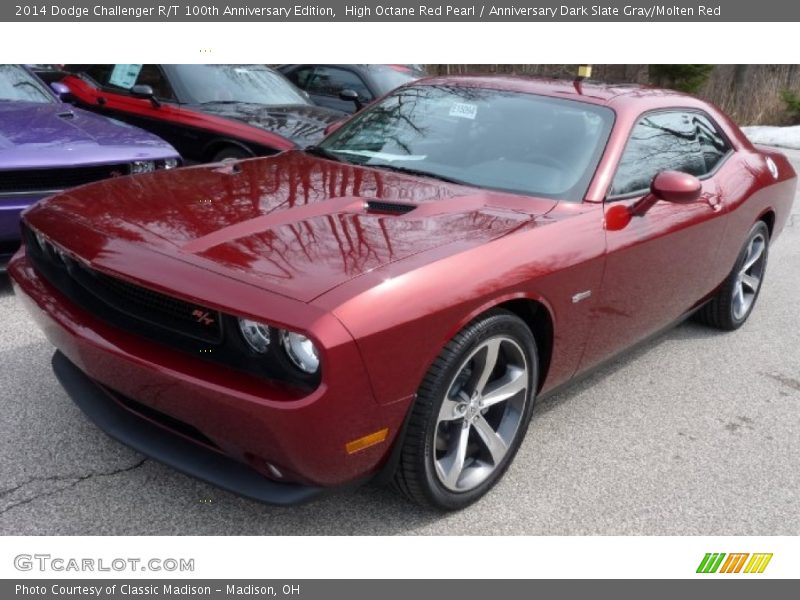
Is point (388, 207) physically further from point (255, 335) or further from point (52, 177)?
point (52, 177)

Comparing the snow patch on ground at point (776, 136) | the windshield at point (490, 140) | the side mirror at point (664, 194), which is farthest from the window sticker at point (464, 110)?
the snow patch on ground at point (776, 136)

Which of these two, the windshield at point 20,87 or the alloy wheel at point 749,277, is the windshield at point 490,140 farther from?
the windshield at point 20,87

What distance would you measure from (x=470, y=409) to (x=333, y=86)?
24.5ft

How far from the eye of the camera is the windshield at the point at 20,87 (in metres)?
5.70

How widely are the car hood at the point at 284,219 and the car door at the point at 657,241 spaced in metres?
0.47

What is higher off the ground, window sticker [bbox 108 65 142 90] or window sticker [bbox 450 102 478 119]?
window sticker [bbox 450 102 478 119]

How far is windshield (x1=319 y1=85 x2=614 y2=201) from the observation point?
3307 millimetres

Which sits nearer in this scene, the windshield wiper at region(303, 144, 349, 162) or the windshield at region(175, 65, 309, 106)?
the windshield wiper at region(303, 144, 349, 162)

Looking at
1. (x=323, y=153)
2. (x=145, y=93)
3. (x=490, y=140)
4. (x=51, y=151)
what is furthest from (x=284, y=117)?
(x=490, y=140)

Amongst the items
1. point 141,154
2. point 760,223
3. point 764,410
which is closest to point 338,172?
point 141,154

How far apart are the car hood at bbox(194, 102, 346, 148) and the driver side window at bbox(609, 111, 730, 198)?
308 centimetres

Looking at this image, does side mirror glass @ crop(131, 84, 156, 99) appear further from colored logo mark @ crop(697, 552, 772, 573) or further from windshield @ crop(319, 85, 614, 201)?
colored logo mark @ crop(697, 552, 772, 573)

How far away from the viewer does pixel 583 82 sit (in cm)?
402

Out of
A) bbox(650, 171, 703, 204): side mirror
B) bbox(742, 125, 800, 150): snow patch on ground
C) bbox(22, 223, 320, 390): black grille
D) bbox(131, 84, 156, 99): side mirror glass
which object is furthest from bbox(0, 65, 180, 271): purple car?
bbox(742, 125, 800, 150): snow patch on ground
